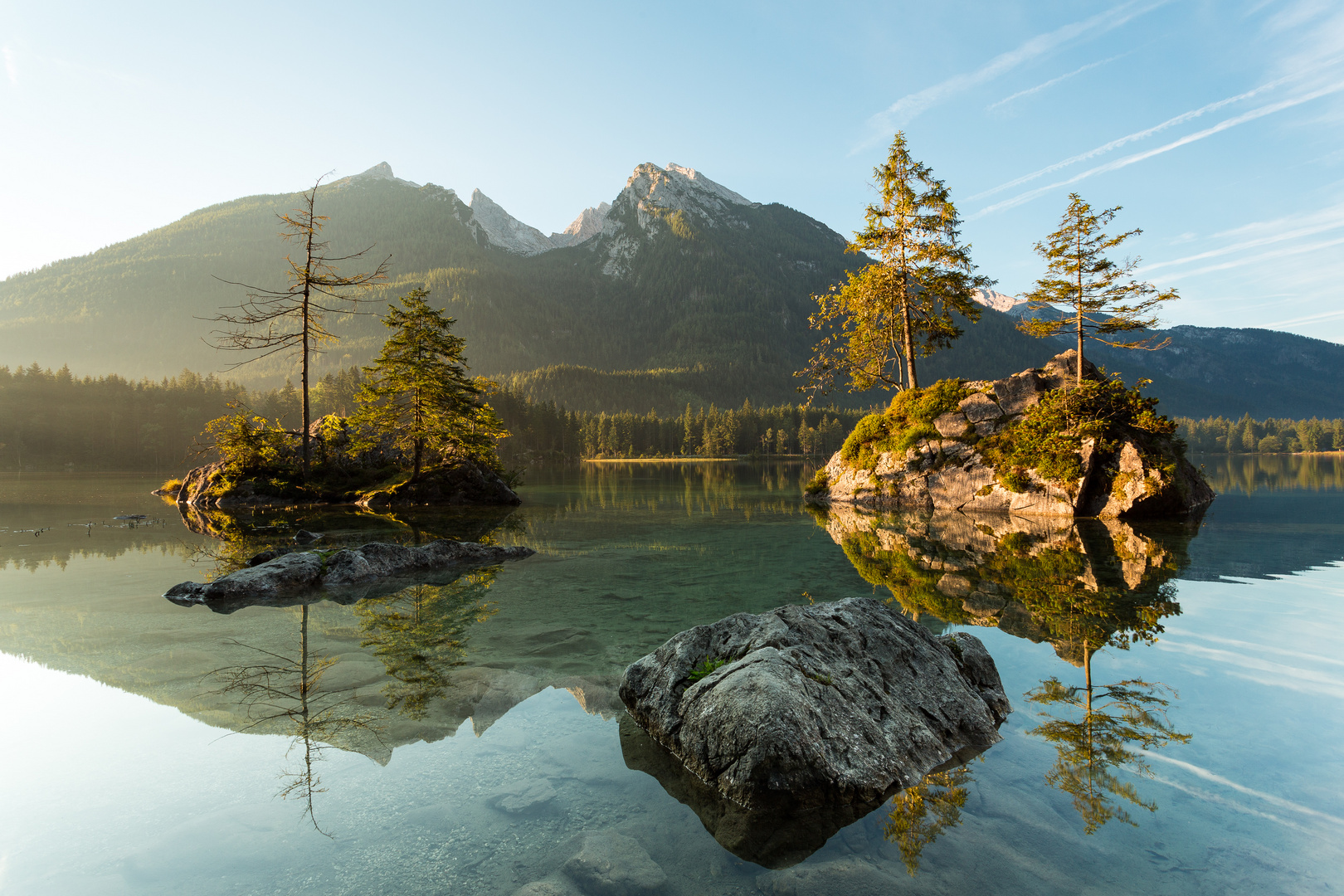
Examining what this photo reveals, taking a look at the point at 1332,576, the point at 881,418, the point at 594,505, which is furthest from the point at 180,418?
the point at 1332,576

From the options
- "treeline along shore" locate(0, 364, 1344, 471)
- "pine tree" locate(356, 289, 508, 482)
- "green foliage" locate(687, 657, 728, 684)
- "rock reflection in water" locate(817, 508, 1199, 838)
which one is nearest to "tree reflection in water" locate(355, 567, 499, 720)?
"green foliage" locate(687, 657, 728, 684)

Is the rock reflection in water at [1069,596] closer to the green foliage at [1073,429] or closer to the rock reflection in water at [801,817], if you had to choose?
the rock reflection in water at [801,817]

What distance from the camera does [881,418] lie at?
3116 cm

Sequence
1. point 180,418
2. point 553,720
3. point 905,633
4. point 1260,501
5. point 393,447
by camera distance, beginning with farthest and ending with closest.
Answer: point 180,418 < point 393,447 < point 1260,501 < point 905,633 < point 553,720

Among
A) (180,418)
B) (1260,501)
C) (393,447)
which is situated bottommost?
(1260,501)

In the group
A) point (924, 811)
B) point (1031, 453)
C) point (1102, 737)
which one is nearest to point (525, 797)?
point (924, 811)

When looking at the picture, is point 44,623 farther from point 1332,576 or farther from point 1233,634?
point 1332,576

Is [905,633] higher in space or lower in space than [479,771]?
higher

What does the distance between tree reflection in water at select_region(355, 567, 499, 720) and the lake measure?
2.3 inches

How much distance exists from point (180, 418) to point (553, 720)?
124 metres

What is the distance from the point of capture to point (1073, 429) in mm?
24031

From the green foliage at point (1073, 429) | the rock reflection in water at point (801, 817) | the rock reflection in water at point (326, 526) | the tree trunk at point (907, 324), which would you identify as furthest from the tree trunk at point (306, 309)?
the green foliage at point (1073, 429)

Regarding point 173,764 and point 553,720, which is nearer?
point 173,764

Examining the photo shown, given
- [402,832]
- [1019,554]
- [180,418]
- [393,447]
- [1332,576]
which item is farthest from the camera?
[180,418]
